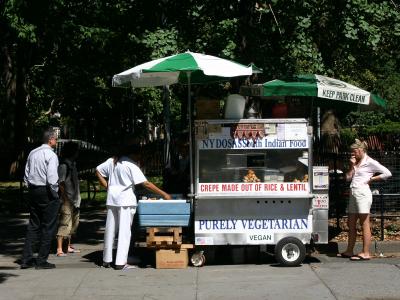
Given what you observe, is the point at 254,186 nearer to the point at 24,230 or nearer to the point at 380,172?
the point at 380,172

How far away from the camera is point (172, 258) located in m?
9.03

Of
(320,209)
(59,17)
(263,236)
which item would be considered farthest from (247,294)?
(59,17)

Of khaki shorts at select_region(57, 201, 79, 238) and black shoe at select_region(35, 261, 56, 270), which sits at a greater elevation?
A: khaki shorts at select_region(57, 201, 79, 238)

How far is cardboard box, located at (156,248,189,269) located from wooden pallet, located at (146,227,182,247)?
0.11m

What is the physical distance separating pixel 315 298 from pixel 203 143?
2.67m

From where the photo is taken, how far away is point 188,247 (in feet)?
29.7

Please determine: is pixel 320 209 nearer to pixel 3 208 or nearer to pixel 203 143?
pixel 203 143

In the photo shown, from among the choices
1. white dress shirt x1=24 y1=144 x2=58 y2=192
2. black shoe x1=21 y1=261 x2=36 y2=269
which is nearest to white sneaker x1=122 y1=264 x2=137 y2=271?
black shoe x1=21 y1=261 x2=36 y2=269

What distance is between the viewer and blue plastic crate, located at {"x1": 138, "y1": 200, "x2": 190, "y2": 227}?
8.99m

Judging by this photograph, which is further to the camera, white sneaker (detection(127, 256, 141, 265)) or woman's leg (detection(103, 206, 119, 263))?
white sneaker (detection(127, 256, 141, 265))

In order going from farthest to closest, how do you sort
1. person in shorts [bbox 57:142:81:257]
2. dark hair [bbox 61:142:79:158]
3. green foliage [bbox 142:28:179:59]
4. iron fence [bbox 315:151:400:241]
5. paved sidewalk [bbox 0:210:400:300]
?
iron fence [bbox 315:151:400:241] → green foliage [bbox 142:28:179:59] → dark hair [bbox 61:142:79:158] → person in shorts [bbox 57:142:81:257] → paved sidewalk [bbox 0:210:400:300]

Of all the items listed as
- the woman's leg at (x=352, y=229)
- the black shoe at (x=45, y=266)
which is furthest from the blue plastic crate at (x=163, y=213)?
the woman's leg at (x=352, y=229)

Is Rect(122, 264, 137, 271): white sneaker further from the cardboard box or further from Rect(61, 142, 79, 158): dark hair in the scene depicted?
Rect(61, 142, 79, 158): dark hair

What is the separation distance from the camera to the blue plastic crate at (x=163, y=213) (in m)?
8.99
